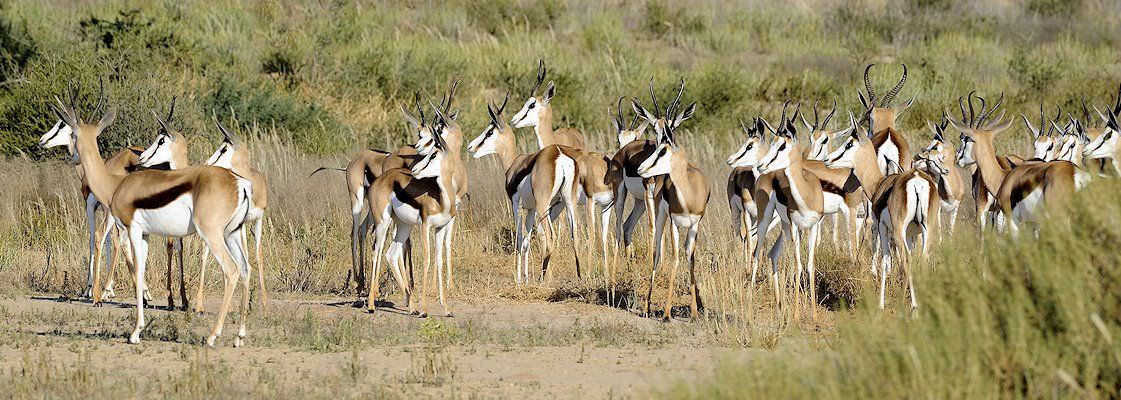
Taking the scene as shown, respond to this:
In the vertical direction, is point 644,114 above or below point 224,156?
above

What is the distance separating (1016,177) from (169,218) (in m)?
7.07

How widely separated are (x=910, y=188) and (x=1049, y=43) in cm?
2398

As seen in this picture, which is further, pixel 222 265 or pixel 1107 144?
pixel 1107 144

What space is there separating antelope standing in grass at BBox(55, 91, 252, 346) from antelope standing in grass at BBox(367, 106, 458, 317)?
1894 mm

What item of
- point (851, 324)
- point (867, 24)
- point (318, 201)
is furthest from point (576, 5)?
point (851, 324)

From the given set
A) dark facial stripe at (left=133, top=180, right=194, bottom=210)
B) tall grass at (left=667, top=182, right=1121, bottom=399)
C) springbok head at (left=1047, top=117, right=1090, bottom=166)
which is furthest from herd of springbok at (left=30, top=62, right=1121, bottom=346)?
tall grass at (left=667, top=182, right=1121, bottom=399)

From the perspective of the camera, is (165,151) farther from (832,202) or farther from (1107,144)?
(1107,144)

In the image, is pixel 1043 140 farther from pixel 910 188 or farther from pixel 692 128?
pixel 692 128

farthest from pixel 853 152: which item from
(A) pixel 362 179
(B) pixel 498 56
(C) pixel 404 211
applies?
(B) pixel 498 56

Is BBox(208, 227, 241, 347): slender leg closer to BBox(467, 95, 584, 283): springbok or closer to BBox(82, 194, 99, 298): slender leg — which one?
BBox(82, 194, 99, 298): slender leg

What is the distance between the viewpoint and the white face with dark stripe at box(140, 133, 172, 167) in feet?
37.7

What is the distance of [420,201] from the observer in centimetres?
1109

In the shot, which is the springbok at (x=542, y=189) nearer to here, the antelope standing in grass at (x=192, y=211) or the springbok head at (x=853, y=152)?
the springbok head at (x=853, y=152)

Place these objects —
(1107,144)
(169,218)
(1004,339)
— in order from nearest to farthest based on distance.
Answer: (1004,339) → (169,218) → (1107,144)
